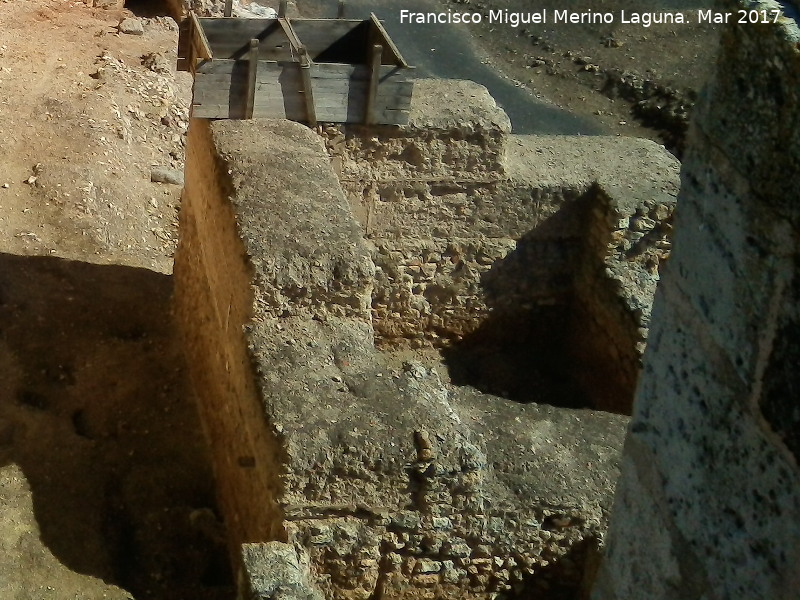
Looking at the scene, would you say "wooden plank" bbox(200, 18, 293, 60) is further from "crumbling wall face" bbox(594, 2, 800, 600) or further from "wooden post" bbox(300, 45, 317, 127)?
"crumbling wall face" bbox(594, 2, 800, 600)

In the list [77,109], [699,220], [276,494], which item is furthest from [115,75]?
[699,220]

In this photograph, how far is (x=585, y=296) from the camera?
868cm

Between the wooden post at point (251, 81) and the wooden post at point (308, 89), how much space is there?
12.4 inches

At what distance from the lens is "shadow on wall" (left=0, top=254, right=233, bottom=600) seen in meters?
6.21

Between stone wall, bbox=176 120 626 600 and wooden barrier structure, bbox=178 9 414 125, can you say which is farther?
wooden barrier structure, bbox=178 9 414 125

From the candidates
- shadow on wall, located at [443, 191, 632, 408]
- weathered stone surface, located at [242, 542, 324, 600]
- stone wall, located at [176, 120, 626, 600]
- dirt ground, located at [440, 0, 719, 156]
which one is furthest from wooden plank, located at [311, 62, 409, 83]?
dirt ground, located at [440, 0, 719, 156]

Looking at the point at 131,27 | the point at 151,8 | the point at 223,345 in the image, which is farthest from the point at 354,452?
the point at 151,8

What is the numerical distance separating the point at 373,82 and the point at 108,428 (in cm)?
279

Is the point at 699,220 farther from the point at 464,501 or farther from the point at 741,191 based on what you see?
the point at 464,501

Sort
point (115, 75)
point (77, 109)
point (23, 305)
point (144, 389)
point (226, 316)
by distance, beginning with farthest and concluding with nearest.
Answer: point (115, 75)
point (77, 109)
point (23, 305)
point (144, 389)
point (226, 316)

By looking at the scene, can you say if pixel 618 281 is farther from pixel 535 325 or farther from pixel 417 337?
pixel 417 337

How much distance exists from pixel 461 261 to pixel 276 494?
12.8ft

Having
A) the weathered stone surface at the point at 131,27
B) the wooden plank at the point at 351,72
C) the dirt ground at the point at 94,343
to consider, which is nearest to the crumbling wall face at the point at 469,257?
the wooden plank at the point at 351,72

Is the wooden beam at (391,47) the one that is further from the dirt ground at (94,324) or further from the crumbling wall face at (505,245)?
the dirt ground at (94,324)
